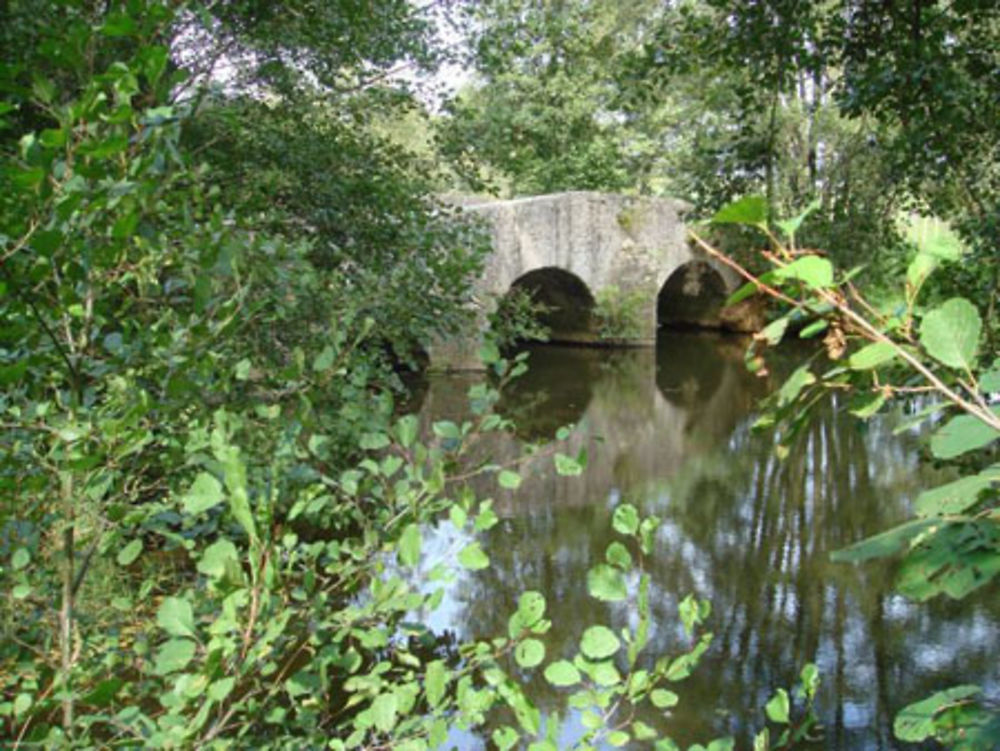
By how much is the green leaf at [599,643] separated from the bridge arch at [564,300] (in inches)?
565

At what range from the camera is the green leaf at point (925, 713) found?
0.74 m

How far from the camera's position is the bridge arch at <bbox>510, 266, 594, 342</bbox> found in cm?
1592

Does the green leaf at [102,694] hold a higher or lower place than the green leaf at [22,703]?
higher

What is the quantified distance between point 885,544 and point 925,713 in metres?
0.13

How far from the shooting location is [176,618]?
1.00 metres

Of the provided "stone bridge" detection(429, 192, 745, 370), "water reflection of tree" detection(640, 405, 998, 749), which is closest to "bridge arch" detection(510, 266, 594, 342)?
"stone bridge" detection(429, 192, 745, 370)

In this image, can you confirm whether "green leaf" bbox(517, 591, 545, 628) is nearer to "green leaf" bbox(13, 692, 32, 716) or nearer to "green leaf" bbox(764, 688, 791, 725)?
"green leaf" bbox(764, 688, 791, 725)

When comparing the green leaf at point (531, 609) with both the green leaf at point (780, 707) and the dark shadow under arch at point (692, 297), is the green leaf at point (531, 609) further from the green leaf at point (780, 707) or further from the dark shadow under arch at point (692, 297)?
the dark shadow under arch at point (692, 297)

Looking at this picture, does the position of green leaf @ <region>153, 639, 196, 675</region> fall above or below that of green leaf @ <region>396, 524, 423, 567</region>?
below

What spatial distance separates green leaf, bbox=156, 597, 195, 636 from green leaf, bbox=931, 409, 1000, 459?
2.22 feet

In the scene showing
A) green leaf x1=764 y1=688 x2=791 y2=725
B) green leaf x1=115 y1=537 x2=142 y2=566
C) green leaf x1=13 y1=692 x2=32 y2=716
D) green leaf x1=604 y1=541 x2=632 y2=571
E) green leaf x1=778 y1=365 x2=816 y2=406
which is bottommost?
green leaf x1=13 y1=692 x2=32 y2=716

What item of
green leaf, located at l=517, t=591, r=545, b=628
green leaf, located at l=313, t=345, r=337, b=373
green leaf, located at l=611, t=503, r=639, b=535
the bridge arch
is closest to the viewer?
green leaf, located at l=611, t=503, r=639, b=535

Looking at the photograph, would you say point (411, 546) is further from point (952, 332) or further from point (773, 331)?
point (952, 332)

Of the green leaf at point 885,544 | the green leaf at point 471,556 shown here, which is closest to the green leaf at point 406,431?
the green leaf at point 471,556
